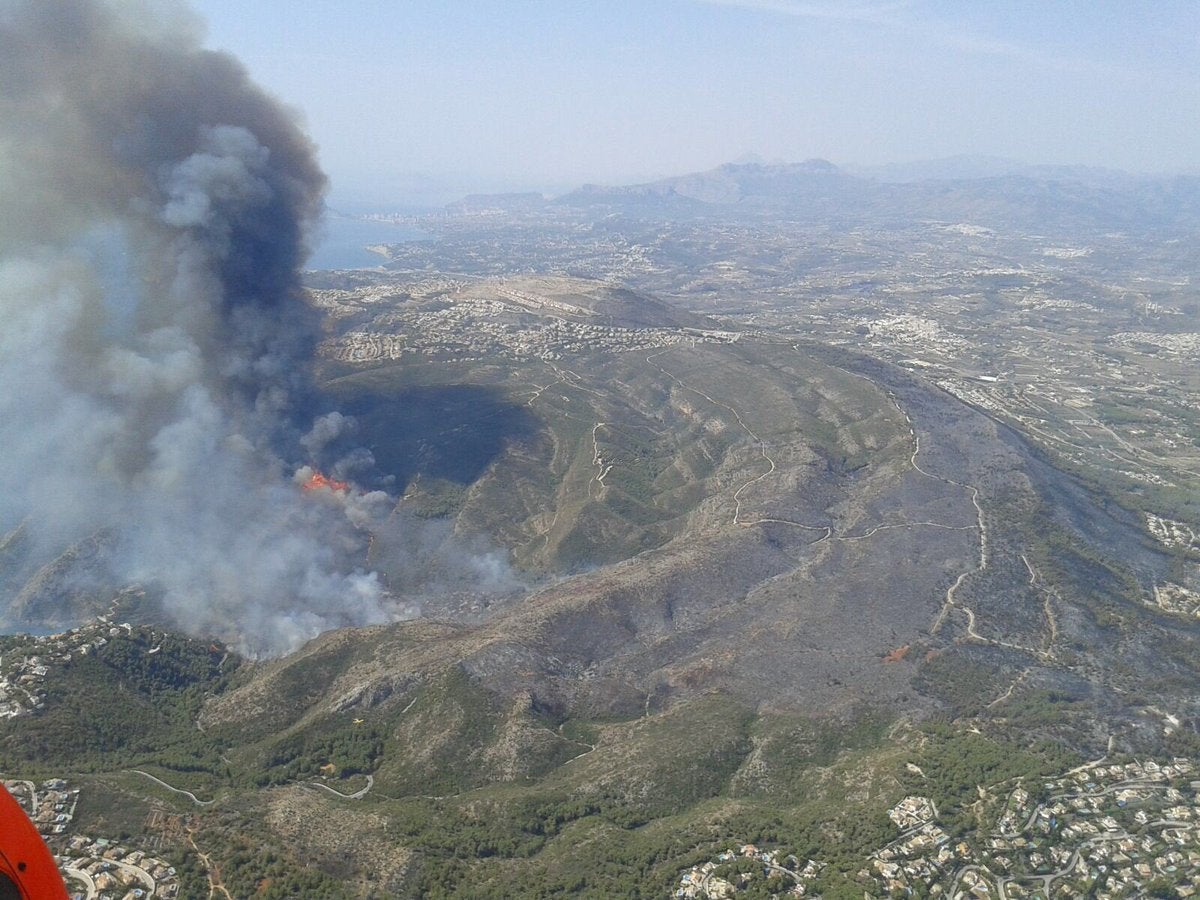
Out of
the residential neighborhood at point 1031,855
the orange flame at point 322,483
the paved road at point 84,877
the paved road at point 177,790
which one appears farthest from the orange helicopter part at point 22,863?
the orange flame at point 322,483

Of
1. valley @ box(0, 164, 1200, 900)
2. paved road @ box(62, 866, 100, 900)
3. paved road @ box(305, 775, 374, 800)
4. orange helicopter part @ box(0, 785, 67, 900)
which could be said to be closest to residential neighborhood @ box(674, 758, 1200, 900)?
valley @ box(0, 164, 1200, 900)

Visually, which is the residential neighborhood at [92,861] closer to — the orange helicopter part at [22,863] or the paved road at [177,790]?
the paved road at [177,790]

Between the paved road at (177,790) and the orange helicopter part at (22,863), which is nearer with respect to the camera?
the orange helicopter part at (22,863)

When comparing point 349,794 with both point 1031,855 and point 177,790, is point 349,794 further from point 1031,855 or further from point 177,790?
point 1031,855

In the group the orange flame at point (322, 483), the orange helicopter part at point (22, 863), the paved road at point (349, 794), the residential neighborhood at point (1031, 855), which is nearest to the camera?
the orange helicopter part at point (22, 863)

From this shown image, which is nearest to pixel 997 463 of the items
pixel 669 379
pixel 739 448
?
pixel 739 448

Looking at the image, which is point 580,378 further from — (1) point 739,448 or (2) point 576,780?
(2) point 576,780
